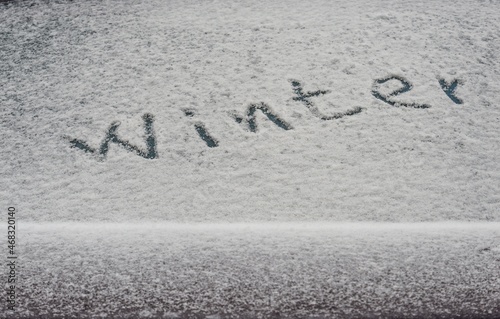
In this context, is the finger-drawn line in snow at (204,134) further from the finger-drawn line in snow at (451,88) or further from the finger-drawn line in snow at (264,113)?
the finger-drawn line in snow at (451,88)

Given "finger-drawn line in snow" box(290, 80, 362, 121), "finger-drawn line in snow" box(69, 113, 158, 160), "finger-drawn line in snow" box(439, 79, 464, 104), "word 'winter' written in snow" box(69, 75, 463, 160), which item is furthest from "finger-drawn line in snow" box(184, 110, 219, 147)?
"finger-drawn line in snow" box(439, 79, 464, 104)

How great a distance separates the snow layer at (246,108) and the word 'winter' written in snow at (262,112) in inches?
0.6

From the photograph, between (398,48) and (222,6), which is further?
(222,6)

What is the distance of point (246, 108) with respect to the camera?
1.33 meters

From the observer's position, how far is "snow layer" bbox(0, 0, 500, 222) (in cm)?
109

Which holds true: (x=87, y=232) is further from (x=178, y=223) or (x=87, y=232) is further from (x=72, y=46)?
(x=72, y=46)

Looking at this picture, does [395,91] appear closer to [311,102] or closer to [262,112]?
[311,102]

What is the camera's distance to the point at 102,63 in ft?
4.96

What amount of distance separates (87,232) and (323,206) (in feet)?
1.73

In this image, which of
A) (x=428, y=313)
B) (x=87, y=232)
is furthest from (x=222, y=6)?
(x=428, y=313)

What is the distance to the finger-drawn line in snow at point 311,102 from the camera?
4.25 feet

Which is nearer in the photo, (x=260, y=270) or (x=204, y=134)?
(x=260, y=270)

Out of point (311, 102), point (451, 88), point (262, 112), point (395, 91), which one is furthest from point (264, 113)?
point (451, 88)

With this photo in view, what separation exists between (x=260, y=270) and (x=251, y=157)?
434mm
